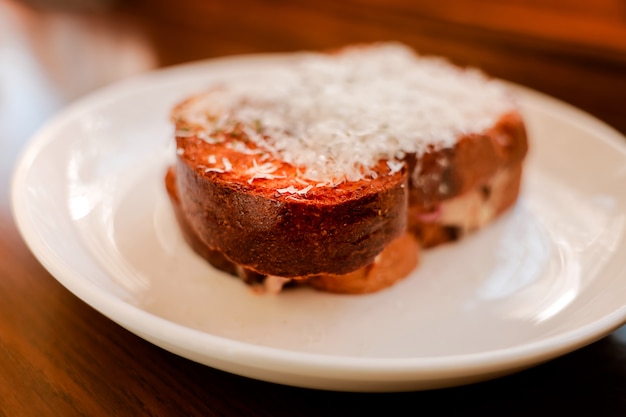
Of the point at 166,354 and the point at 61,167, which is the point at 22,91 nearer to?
the point at 61,167

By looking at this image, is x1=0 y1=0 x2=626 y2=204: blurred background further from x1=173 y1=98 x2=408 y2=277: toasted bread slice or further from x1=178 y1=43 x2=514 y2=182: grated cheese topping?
x1=173 y1=98 x2=408 y2=277: toasted bread slice

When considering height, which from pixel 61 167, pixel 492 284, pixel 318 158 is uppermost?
pixel 318 158

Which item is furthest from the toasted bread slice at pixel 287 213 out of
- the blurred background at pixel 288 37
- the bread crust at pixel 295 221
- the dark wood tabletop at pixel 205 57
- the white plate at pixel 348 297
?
the blurred background at pixel 288 37

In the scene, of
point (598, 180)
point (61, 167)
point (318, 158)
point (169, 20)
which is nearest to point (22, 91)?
point (61, 167)

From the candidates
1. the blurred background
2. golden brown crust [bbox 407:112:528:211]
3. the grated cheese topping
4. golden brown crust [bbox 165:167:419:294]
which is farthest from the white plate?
the blurred background

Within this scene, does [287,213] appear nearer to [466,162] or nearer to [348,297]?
[348,297]

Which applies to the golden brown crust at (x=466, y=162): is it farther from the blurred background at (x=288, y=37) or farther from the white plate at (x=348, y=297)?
the blurred background at (x=288, y=37)
